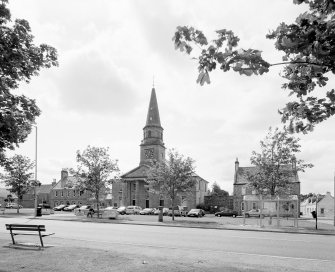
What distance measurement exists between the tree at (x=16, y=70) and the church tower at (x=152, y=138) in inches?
2812

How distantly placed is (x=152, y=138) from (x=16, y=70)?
73564 mm

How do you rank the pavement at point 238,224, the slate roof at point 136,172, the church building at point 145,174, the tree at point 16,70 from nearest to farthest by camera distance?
1. the tree at point 16,70
2. the pavement at point 238,224
3. the church building at point 145,174
4. the slate roof at point 136,172

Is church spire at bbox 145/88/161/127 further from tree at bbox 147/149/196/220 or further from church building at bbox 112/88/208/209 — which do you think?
tree at bbox 147/149/196/220

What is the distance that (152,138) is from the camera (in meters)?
84.0

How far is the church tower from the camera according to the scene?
8330 cm

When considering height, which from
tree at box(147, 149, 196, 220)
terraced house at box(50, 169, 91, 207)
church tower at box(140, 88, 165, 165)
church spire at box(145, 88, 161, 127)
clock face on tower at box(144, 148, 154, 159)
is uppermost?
church spire at box(145, 88, 161, 127)

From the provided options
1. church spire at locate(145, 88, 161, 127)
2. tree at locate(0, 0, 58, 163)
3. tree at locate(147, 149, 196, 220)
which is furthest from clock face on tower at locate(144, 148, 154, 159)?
tree at locate(0, 0, 58, 163)

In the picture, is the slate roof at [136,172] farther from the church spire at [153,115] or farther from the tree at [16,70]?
the tree at [16,70]

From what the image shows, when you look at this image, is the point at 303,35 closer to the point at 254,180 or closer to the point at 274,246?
the point at 274,246

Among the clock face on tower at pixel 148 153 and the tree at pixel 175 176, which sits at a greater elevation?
the clock face on tower at pixel 148 153

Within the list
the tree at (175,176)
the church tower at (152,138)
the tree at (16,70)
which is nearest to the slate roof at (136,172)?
the church tower at (152,138)

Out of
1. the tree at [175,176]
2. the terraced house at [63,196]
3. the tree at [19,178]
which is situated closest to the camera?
the tree at [175,176]

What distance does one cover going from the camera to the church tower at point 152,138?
83.3 m

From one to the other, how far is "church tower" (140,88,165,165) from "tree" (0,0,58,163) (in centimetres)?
7144
